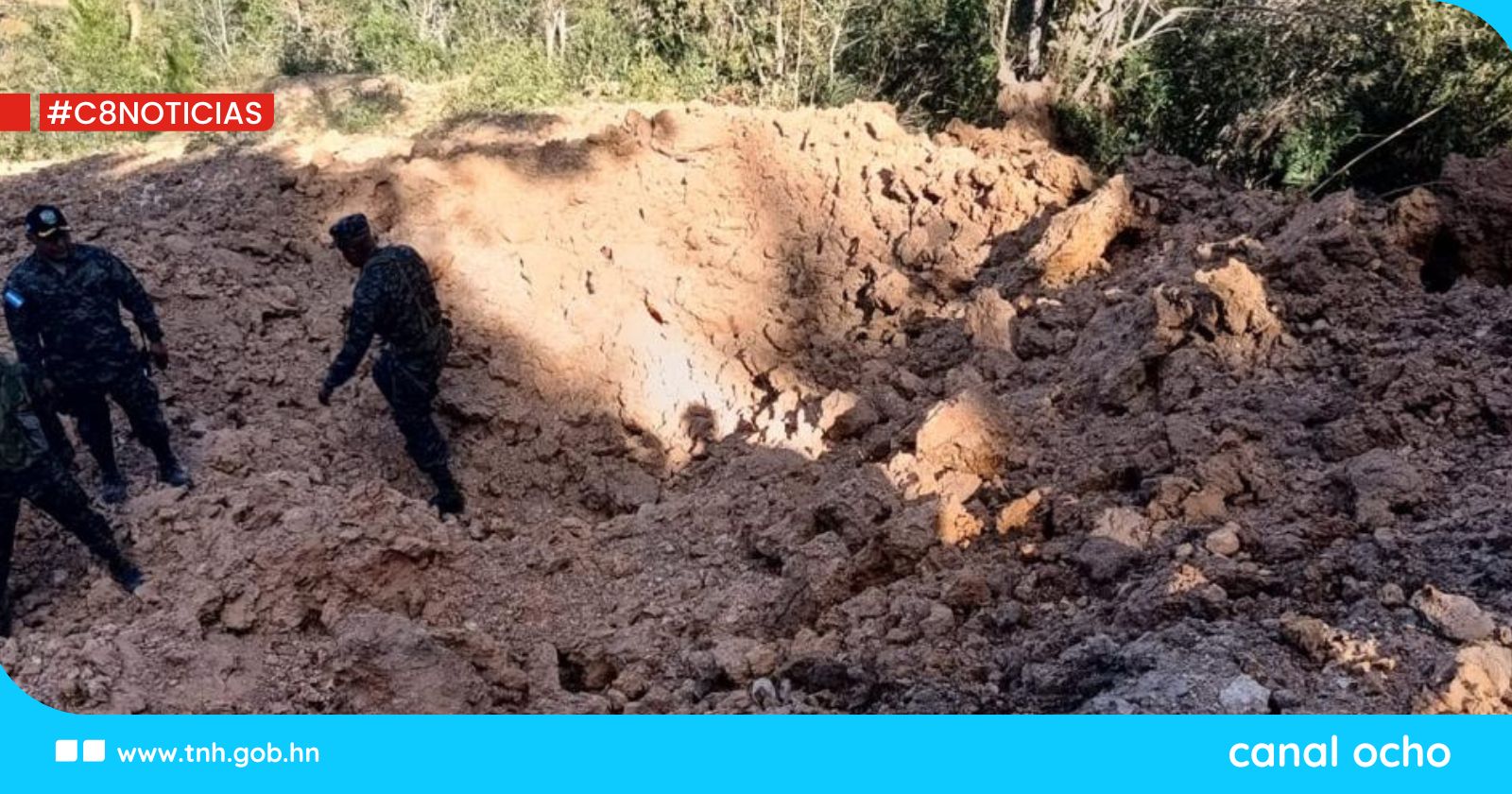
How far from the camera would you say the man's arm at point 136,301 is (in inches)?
146

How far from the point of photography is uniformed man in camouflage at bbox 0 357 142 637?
3.22 m

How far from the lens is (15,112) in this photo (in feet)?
13.5

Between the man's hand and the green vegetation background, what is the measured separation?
47.6 inches

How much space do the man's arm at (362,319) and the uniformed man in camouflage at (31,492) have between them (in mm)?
861

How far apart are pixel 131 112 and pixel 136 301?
673 millimetres

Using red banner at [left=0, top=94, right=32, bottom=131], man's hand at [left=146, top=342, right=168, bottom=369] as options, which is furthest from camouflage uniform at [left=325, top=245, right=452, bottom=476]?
red banner at [left=0, top=94, right=32, bottom=131]

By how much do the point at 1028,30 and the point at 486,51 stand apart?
3.41 meters

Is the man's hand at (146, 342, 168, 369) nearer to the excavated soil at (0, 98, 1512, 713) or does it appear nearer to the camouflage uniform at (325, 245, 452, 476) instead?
the excavated soil at (0, 98, 1512, 713)

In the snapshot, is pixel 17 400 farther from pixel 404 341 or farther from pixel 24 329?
pixel 404 341

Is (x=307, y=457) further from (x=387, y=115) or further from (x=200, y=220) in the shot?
(x=387, y=115)

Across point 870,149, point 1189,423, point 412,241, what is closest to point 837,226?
point 870,149

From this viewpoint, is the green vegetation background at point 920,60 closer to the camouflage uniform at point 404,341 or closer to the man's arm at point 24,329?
the man's arm at point 24,329

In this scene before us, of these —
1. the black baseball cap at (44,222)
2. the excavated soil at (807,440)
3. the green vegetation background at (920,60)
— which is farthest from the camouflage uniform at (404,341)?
the green vegetation background at (920,60)
